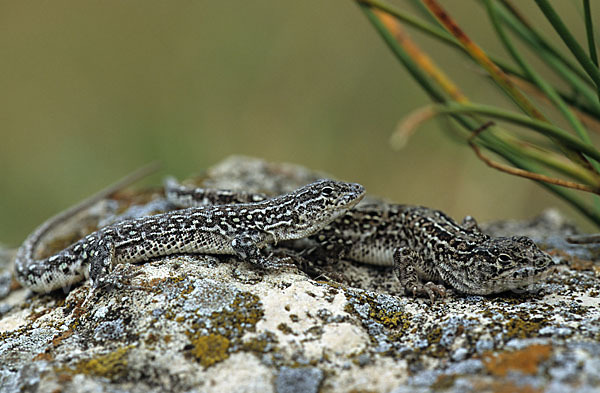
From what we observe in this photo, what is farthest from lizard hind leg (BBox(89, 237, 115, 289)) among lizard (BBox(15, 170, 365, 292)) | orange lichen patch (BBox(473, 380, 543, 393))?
orange lichen patch (BBox(473, 380, 543, 393))

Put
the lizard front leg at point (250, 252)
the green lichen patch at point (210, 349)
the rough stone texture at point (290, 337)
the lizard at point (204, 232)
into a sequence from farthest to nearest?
the lizard at point (204, 232)
the lizard front leg at point (250, 252)
the green lichen patch at point (210, 349)
the rough stone texture at point (290, 337)

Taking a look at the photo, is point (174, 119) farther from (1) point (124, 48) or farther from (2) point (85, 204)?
(2) point (85, 204)

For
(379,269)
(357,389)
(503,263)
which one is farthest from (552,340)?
(379,269)

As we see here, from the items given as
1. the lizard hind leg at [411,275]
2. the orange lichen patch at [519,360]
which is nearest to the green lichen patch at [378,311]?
the lizard hind leg at [411,275]

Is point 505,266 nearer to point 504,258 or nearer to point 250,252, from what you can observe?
point 504,258

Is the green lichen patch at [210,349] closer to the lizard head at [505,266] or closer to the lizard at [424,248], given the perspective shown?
the lizard at [424,248]

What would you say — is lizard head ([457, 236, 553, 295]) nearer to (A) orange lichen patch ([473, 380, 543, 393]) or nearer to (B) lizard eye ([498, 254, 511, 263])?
(B) lizard eye ([498, 254, 511, 263])

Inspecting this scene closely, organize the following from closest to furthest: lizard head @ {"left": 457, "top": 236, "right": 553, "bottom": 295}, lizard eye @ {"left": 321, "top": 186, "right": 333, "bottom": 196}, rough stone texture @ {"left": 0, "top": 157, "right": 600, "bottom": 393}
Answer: rough stone texture @ {"left": 0, "top": 157, "right": 600, "bottom": 393} → lizard head @ {"left": 457, "top": 236, "right": 553, "bottom": 295} → lizard eye @ {"left": 321, "top": 186, "right": 333, "bottom": 196}
